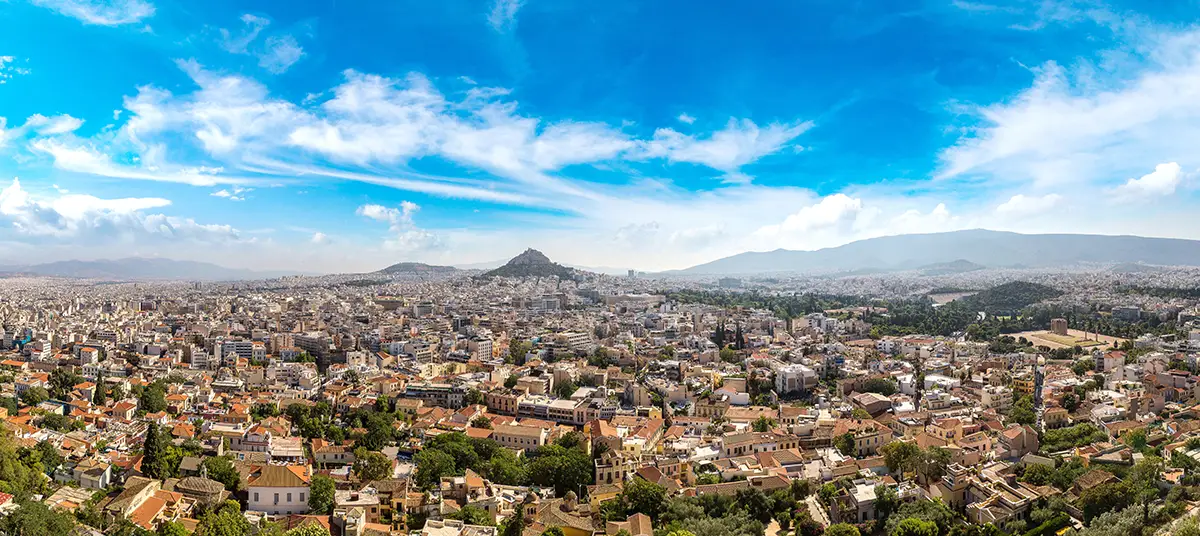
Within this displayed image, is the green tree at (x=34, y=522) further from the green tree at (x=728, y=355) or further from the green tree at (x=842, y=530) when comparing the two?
the green tree at (x=728, y=355)

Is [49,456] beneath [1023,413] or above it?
above

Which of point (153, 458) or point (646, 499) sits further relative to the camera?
point (153, 458)

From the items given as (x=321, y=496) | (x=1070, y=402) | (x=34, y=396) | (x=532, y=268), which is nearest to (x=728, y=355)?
(x=1070, y=402)

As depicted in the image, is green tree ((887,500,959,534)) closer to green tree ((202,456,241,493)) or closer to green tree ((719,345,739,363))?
green tree ((202,456,241,493))

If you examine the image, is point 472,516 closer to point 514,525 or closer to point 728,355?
point 514,525

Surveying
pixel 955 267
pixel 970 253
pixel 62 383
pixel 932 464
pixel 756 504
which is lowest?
pixel 756 504

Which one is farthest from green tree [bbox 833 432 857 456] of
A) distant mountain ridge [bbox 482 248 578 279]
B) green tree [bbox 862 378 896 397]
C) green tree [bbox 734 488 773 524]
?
distant mountain ridge [bbox 482 248 578 279]
